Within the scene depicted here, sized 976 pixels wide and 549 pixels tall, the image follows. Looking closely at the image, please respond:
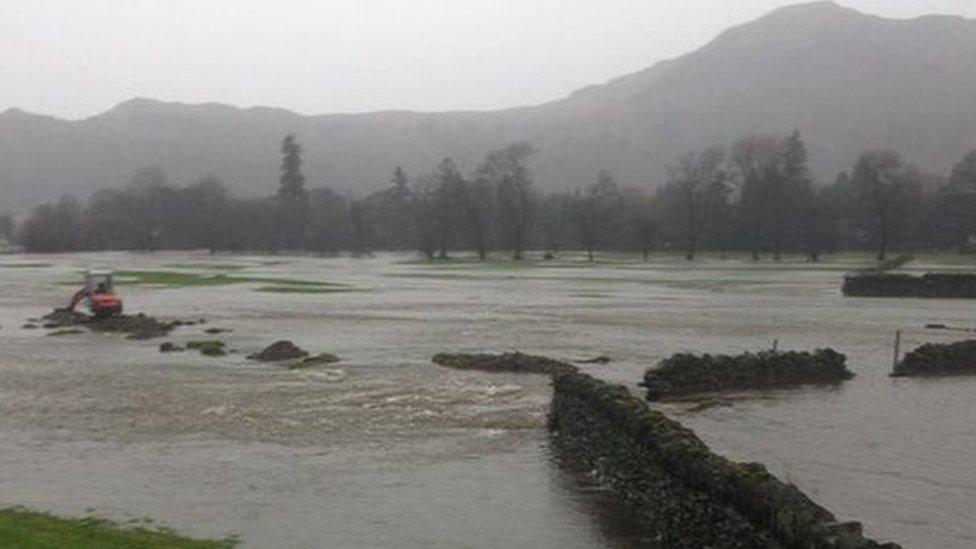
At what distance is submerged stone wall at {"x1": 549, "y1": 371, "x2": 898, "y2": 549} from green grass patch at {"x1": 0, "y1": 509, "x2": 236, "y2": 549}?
303 inches

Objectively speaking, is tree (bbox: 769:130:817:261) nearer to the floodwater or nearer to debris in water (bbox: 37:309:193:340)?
the floodwater

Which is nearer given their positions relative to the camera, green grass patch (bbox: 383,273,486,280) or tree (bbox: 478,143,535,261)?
green grass patch (bbox: 383,273,486,280)

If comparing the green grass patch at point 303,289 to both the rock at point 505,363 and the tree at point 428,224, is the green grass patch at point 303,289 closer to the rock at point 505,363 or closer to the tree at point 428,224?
the rock at point 505,363

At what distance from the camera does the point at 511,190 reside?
17962cm

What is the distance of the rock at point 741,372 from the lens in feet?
118

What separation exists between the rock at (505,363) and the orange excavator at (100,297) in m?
25.6

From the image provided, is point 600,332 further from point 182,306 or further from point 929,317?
point 182,306

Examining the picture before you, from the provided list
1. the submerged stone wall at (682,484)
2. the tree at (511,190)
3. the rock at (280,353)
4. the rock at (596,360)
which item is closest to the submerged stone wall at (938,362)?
the rock at (596,360)

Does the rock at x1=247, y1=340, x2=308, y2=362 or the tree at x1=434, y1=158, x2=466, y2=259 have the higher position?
the tree at x1=434, y1=158, x2=466, y2=259

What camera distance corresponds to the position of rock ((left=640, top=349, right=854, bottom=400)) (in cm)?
3591

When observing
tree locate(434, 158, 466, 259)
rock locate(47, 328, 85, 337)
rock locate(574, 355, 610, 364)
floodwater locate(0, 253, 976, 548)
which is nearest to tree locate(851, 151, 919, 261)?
tree locate(434, 158, 466, 259)

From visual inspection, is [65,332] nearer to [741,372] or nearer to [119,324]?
[119,324]

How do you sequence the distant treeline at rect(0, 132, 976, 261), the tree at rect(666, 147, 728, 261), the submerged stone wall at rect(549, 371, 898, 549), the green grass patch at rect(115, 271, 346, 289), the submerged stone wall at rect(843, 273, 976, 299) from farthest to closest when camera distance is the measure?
the tree at rect(666, 147, 728, 261) < the distant treeline at rect(0, 132, 976, 261) < the green grass patch at rect(115, 271, 346, 289) < the submerged stone wall at rect(843, 273, 976, 299) < the submerged stone wall at rect(549, 371, 898, 549)

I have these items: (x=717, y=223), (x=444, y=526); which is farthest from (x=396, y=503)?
(x=717, y=223)
